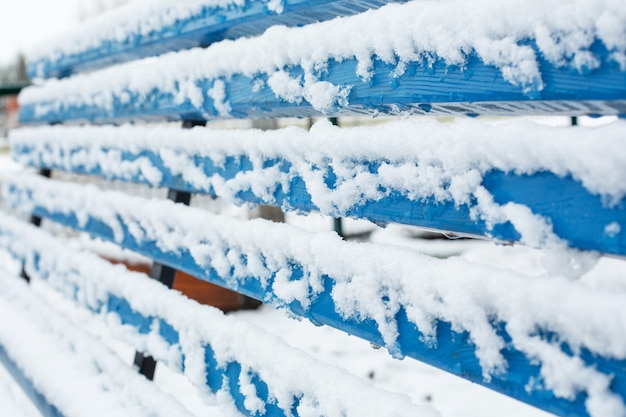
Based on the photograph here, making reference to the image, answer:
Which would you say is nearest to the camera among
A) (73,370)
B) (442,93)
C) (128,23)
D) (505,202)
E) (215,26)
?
(505,202)

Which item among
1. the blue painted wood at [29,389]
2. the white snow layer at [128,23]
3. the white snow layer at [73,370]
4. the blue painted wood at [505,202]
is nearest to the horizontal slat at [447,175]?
the blue painted wood at [505,202]

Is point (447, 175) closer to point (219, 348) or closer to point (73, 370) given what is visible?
point (219, 348)


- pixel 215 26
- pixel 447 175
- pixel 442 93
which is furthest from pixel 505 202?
pixel 215 26

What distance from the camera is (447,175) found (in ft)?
2.86

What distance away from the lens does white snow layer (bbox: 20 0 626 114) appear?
0.70 metres

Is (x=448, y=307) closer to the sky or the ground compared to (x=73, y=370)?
closer to the sky

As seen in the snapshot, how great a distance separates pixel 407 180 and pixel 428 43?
0.20 meters

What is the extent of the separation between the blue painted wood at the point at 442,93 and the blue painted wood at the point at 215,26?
0.13 meters

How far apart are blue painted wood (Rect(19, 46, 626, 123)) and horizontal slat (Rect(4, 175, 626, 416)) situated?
0.73 ft

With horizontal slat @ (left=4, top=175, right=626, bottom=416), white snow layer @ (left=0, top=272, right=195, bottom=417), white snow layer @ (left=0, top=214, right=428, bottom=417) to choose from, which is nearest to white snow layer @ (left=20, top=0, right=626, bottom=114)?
horizontal slat @ (left=4, top=175, right=626, bottom=416)

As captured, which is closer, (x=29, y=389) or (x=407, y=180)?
(x=407, y=180)

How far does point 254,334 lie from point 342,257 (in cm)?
34

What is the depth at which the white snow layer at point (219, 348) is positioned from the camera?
1.01m

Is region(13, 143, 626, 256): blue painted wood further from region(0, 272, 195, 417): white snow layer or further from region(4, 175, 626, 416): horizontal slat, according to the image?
region(0, 272, 195, 417): white snow layer
